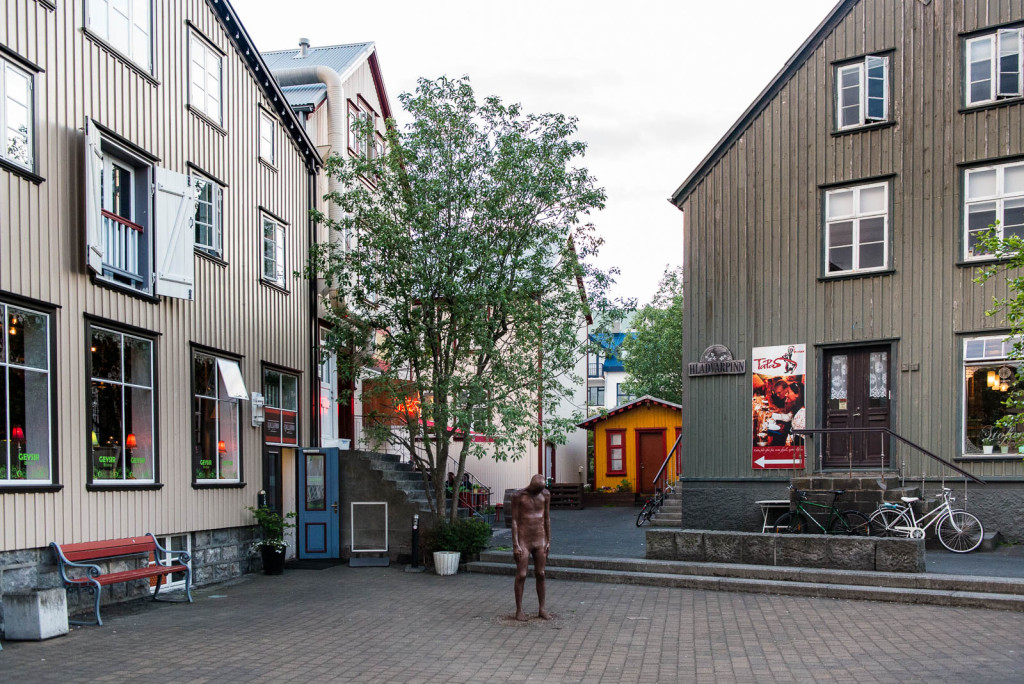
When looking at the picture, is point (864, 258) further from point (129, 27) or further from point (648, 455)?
point (648, 455)

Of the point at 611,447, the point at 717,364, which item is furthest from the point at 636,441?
the point at 717,364

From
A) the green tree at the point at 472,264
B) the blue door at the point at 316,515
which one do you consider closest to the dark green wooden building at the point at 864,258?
the green tree at the point at 472,264

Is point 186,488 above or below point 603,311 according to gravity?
below

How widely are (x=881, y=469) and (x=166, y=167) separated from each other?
1264 centimetres

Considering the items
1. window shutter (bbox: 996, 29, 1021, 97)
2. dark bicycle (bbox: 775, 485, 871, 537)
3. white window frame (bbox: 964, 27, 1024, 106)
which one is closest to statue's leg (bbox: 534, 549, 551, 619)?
dark bicycle (bbox: 775, 485, 871, 537)

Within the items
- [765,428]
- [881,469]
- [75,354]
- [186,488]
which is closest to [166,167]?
[75,354]

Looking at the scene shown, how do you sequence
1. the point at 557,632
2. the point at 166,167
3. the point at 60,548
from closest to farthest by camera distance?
the point at 557,632, the point at 60,548, the point at 166,167

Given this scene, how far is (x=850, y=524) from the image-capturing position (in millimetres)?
15586

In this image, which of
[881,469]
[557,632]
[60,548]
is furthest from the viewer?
[881,469]

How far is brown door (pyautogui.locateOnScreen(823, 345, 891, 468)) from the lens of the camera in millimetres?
17078

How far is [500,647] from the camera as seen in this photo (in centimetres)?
971

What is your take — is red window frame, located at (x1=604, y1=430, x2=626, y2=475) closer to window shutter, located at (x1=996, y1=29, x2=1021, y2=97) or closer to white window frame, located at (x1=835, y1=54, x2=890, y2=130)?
white window frame, located at (x1=835, y1=54, x2=890, y2=130)

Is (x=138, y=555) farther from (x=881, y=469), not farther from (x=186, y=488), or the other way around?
(x=881, y=469)

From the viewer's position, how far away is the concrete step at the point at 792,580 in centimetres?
1166
